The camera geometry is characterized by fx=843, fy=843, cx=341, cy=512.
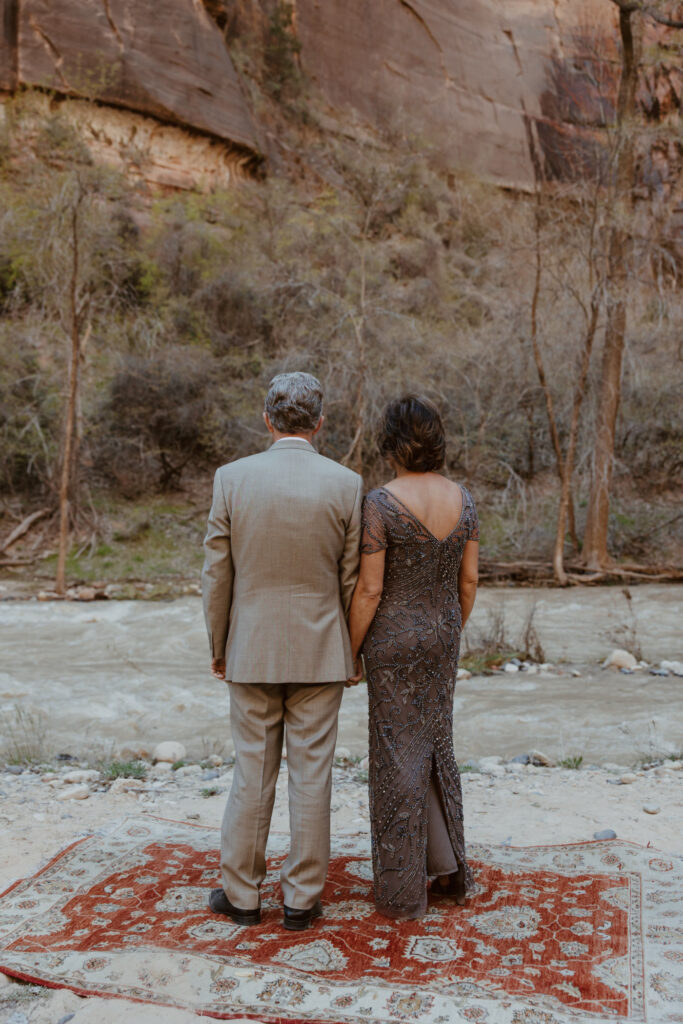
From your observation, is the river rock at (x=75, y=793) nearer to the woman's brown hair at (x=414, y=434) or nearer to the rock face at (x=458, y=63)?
the woman's brown hair at (x=414, y=434)

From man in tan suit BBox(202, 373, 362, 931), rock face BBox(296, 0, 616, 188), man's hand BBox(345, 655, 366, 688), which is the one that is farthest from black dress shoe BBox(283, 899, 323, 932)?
rock face BBox(296, 0, 616, 188)

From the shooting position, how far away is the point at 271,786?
3.08 metres

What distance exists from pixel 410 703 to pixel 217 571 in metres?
0.88

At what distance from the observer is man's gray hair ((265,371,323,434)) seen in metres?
3.08

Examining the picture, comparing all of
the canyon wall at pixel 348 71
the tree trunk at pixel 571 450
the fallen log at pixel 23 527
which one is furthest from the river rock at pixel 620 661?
the canyon wall at pixel 348 71

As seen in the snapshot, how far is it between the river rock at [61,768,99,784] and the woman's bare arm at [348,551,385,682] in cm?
286

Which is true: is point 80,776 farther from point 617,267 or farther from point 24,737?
point 617,267

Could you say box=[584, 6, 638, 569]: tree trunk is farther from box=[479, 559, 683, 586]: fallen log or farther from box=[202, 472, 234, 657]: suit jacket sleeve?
box=[202, 472, 234, 657]: suit jacket sleeve

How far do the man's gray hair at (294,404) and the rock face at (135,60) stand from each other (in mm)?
22557

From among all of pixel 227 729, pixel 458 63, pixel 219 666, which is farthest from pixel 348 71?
pixel 219 666

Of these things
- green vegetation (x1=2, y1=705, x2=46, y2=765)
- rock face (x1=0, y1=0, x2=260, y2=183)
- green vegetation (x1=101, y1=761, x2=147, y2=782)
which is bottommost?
green vegetation (x1=2, y1=705, x2=46, y2=765)

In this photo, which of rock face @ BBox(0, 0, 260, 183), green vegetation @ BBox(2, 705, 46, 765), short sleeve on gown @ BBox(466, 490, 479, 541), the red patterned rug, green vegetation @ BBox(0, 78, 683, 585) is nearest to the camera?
the red patterned rug

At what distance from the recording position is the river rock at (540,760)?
580 centimetres

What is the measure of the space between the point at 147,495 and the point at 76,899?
51.1 ft
